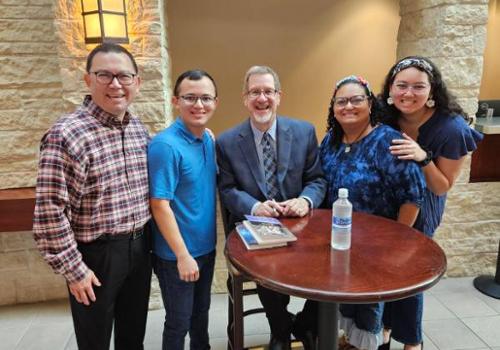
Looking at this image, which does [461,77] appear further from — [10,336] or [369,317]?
[10,336]

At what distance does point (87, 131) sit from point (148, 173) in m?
0.29

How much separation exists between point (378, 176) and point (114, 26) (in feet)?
5.23

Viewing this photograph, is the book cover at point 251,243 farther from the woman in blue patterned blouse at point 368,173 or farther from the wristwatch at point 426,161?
the wristwatch at point 426,161

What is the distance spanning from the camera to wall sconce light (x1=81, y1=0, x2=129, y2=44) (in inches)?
80.7

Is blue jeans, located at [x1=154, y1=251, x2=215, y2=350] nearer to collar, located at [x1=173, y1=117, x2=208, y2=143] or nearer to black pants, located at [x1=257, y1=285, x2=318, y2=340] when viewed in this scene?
black pants, located at [x1=257, y1=285, x2=318, y2=340]

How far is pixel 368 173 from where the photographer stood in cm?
169

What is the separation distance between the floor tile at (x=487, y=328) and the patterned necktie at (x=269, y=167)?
163 centimetres

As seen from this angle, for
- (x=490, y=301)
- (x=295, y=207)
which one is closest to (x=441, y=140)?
(x=295, y=207)

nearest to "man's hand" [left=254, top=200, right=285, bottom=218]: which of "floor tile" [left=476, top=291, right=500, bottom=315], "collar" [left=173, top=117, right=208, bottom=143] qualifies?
"collar" [left=173, top=117, right=208, bottom=143]

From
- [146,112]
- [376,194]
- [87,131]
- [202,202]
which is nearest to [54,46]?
[146,112]

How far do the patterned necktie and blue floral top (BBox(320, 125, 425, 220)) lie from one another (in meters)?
0.28

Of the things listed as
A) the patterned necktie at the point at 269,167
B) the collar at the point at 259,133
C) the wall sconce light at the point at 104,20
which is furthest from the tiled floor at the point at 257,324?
the wall sconce light at the point at 104,20

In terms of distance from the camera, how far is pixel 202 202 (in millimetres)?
1705

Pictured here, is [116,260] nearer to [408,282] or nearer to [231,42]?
[408,282]
